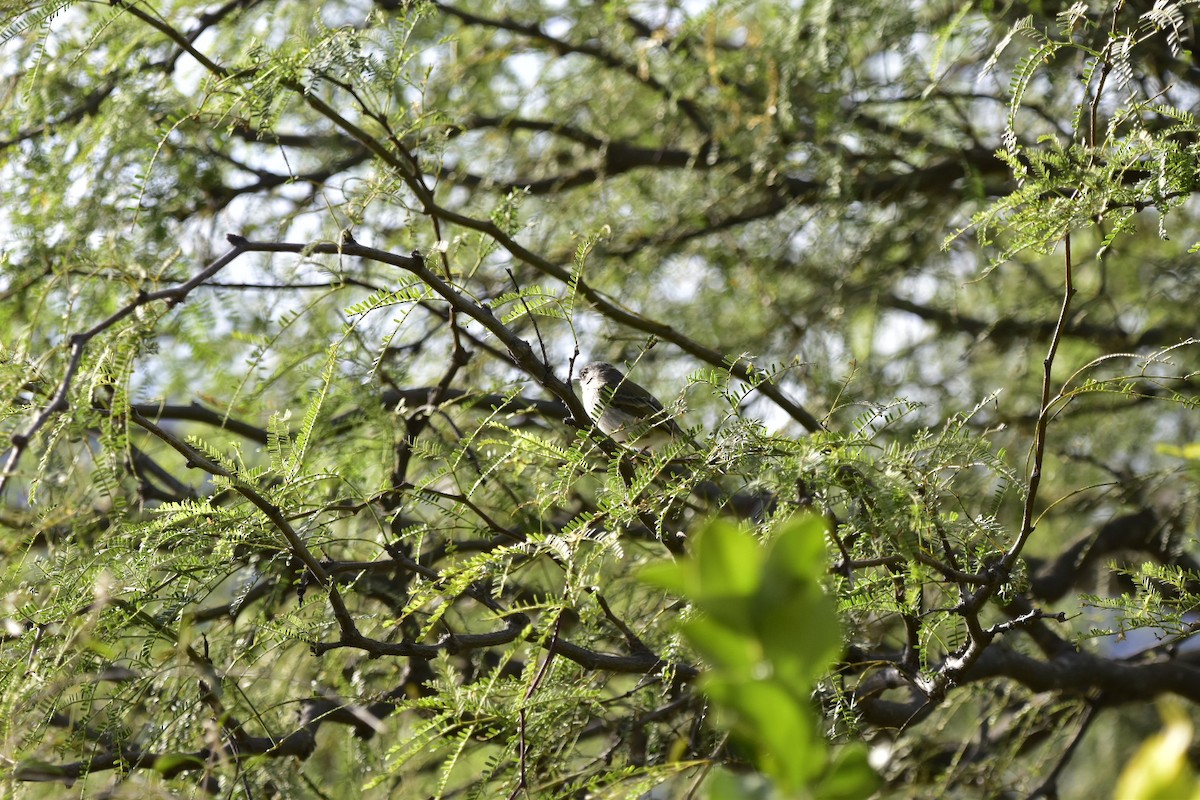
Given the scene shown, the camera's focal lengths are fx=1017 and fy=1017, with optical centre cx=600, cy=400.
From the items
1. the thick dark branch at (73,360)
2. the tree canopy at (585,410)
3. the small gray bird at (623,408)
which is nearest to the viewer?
the thick dark branch at (73,360)

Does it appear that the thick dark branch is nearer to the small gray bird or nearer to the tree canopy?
the tree canopy

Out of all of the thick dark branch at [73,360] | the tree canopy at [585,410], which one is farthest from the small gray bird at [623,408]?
the thick dark branch at [73,360]

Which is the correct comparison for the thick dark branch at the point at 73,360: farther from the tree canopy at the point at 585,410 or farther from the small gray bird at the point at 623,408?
the small gray bird at the point at 623,408

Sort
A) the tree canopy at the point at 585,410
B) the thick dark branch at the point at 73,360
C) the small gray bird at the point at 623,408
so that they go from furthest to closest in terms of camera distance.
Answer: the small gray bird at the point at 623,408 < the tree canopy at the point at 585,410 < the thick dark branch at the point at 73,360

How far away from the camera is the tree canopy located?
215 cm

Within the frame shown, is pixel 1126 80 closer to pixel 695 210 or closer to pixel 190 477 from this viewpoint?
pixel 695 210

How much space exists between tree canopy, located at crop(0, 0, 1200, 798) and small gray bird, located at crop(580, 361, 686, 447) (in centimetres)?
9

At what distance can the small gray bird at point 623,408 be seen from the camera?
7.85 feet

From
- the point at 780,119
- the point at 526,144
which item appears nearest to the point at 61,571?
the point at 780,119

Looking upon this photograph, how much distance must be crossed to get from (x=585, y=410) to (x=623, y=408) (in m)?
0.89

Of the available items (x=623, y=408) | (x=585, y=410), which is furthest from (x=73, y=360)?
(x=623, y=408)

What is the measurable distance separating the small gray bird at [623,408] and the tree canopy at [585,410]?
0.09m

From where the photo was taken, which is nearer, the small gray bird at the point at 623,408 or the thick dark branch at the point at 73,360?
the thick dark branch at the point at 73,360

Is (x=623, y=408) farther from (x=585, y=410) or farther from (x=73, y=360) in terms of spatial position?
(x=73, y=360)
